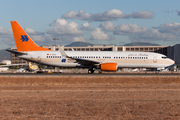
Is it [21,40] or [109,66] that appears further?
[21,40]

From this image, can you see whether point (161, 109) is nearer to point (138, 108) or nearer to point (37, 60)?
point (138, 108)

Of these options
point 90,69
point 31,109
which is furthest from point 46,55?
point 31,109

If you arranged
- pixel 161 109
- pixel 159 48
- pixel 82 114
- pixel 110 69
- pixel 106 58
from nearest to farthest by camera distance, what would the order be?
1. pixel 82 114
2. pixel 161 109
3. pixel 110 69
4. pixel 106 58
5. pixel 159 48

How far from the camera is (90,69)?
3556 cm

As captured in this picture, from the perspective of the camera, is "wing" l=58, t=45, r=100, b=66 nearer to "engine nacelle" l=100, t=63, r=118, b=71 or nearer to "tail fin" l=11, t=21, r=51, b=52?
"engine nacelle" l=100, t=63, r=118, b=71

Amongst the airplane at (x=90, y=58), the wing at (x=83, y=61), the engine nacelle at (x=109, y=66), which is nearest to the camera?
the engine nacelle at (x=109, y=66)

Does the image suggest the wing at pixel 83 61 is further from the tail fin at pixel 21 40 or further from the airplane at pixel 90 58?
the tail fin at pixel 21 40

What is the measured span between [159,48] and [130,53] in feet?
387

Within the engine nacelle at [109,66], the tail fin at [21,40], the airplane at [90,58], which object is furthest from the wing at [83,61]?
the tail fin at [21,40]

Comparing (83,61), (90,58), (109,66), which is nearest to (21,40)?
(83,61)

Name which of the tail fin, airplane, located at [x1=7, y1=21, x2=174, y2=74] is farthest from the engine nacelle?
the tail fin

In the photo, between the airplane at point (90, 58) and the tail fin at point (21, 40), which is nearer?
the airplane at point (90, 58)

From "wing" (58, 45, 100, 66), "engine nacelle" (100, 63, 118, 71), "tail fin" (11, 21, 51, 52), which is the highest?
"tail fin" (11, 21, 51, 52)

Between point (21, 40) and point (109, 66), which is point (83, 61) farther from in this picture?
point (21, 40)
